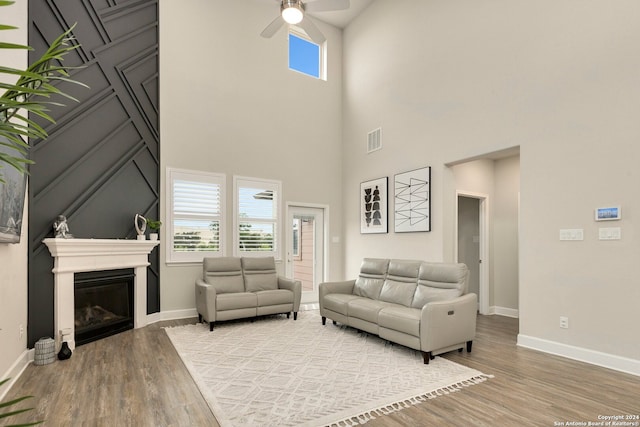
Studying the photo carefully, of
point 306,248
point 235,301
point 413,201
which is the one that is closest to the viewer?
point 235,301

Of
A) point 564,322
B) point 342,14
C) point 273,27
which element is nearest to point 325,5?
point 273,27

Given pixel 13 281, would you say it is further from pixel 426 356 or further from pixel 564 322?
pixel 564 322

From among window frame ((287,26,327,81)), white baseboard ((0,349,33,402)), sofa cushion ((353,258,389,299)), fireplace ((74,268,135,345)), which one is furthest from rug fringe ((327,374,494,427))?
window frame ((287,26,327,81))

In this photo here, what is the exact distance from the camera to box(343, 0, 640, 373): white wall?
3.59 metres

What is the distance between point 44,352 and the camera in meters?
3.72

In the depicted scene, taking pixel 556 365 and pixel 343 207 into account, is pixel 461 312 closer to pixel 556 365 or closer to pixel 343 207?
pixel 556 365

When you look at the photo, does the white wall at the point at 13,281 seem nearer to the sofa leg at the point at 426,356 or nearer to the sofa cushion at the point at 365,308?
the sofa cushion at the point at 365,308

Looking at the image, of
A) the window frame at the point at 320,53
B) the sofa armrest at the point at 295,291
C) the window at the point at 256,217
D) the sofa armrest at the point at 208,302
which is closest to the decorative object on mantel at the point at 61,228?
the sofa armrest at the point at 208,302

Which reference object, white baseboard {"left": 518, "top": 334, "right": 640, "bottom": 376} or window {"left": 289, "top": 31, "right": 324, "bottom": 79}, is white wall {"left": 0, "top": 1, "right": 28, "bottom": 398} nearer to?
window {"left": 289, "top": 31, "right": 324, "bottom": 79}

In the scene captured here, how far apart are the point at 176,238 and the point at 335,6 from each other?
4.12 meters

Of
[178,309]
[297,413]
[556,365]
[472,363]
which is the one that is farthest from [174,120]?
[556,365]

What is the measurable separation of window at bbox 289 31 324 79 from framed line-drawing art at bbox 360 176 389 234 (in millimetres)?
2712

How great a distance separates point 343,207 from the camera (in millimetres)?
7750

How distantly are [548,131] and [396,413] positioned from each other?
3.53 metres
